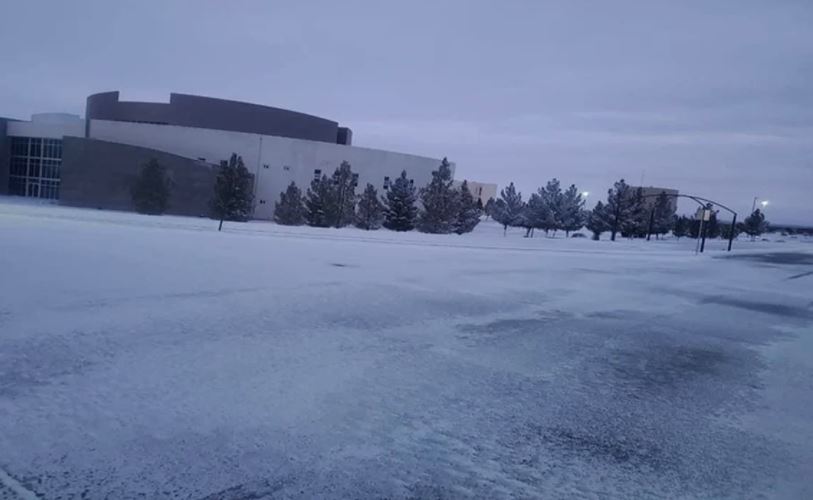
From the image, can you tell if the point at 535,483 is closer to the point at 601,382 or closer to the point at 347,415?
the point at 347,415

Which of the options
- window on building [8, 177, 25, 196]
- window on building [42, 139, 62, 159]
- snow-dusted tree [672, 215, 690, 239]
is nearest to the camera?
window on building [42, 139, 62, 159]

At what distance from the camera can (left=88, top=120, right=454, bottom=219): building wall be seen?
177 feet

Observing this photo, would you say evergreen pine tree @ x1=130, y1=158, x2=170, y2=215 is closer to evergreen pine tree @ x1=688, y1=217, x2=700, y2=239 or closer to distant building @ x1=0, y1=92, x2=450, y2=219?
distant building @ x1=0, y1=92, x2=450, y2=219

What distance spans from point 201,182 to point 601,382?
4846 cm

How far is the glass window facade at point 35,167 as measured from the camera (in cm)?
5553

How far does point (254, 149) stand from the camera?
2163 inches

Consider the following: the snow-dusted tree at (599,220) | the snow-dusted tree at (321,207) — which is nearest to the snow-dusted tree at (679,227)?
the snow-dusted tree at (599,220)

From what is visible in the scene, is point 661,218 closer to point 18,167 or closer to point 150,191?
point 150,191

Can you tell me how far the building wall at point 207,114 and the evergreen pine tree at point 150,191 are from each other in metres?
24.9

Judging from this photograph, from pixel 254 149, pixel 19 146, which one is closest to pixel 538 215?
pixel 254 149

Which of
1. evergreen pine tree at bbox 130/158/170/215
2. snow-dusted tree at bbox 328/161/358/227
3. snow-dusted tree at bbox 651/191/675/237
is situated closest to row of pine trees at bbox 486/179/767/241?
snow-dusted tree at bbox 651/191/675/237

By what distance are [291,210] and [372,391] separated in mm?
41642

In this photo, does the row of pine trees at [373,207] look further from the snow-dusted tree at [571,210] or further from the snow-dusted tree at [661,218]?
the snow-dusted tree at [661,218]

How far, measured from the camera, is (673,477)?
4.15 metres
